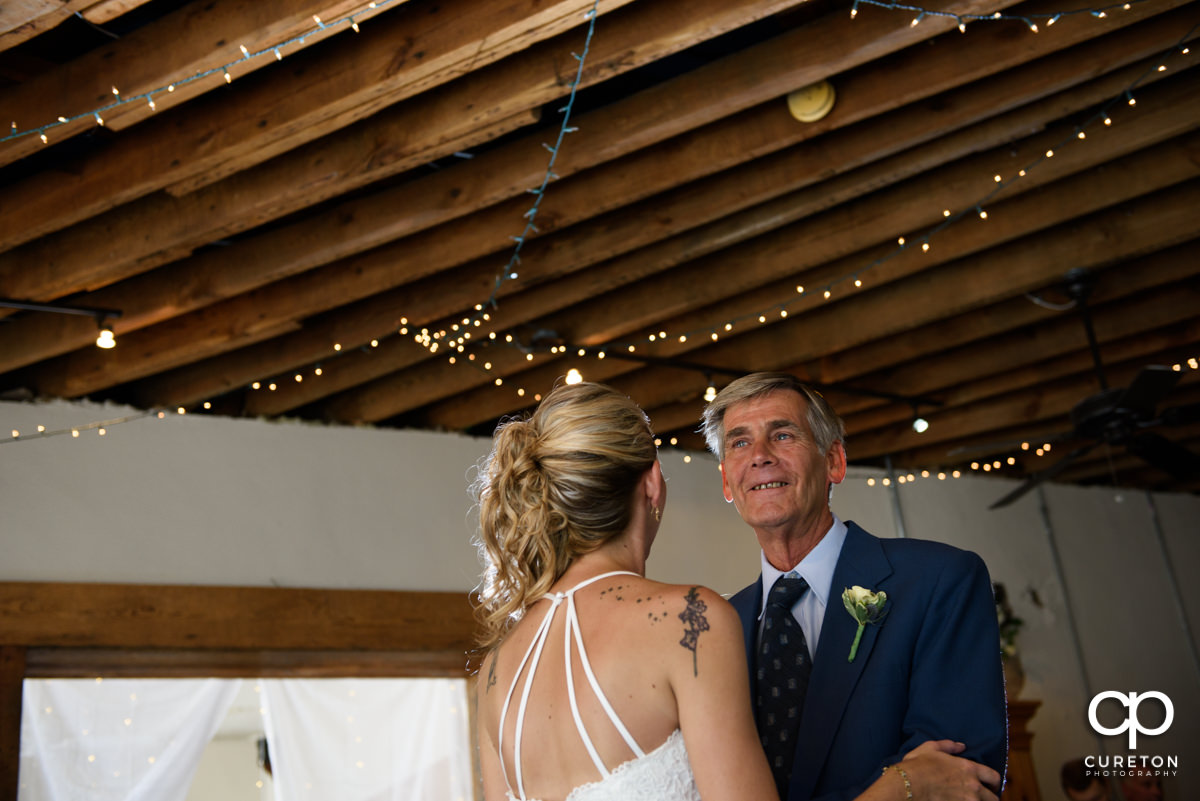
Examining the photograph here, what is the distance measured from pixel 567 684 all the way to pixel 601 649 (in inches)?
3.1

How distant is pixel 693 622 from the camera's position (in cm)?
163

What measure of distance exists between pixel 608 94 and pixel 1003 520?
4.98 metres

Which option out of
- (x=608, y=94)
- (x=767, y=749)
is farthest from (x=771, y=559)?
(x=608, y=94)

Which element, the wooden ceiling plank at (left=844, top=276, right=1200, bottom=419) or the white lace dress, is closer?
the white lace dress

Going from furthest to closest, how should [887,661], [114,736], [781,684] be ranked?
[114,736] → [781,684] → [887,661]

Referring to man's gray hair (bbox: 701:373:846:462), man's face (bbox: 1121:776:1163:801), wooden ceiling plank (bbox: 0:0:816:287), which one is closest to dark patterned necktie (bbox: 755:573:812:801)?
man's gray hair (bbox: 701:373:846:462)

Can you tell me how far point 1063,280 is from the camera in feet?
16.9

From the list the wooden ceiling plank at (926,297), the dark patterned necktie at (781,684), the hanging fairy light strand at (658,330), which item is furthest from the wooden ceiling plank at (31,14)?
the wooden ceiling plank at (926,297)

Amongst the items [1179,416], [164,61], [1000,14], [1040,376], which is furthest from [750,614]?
[1040,376]

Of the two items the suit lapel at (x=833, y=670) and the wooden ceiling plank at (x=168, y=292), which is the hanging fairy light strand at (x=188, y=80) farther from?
the suit lapel at (x=833, y=670)

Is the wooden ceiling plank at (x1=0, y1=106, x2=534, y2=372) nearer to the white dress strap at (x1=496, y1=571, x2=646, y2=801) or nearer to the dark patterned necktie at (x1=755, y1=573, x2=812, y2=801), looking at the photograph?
the dark patterned necktie at (x1=755, y1=573, x2=812, y2=801)

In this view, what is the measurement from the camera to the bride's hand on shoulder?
66.7 inches

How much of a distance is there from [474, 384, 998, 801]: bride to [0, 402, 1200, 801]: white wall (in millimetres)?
3688

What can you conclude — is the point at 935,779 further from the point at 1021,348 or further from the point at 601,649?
the point at 1021,348
